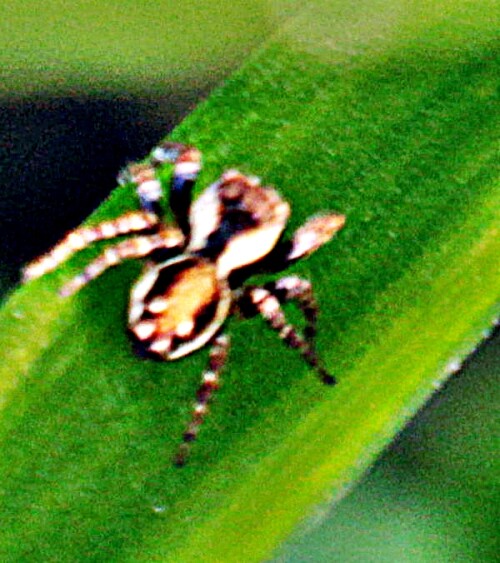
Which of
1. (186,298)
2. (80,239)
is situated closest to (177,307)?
(186,298)

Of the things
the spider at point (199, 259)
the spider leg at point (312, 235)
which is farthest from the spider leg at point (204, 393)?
the spider leg at point (312, 235)

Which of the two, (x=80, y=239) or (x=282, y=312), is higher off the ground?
(x=80, y=239)

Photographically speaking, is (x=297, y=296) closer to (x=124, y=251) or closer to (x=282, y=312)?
(x=282, y=312)

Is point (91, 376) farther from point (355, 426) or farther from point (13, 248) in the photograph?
point (13, 248)

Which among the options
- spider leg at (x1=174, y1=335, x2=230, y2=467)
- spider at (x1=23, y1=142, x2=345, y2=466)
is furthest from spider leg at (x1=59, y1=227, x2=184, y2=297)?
spider leg at (x1=174, y1=335, x2=230, y2=467)

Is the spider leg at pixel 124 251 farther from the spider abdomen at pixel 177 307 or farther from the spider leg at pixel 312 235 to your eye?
the spider leg at pixel 312 235

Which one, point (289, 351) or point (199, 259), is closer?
point (289, 351)

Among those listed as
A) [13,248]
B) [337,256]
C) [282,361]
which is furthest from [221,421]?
[13,248]
